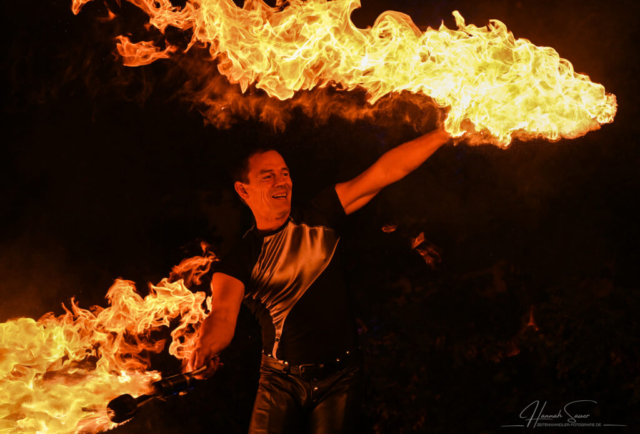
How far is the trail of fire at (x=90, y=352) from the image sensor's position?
13.5 ft

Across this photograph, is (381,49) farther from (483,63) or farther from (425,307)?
(425,307)

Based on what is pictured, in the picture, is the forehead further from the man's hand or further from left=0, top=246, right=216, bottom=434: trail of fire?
the man's hand

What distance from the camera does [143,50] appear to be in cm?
509

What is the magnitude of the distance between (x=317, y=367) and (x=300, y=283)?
576mm

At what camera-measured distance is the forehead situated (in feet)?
14.6

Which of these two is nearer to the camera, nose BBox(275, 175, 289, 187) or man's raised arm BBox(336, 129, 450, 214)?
man's raised arm BBox(336, 129, 450, 214)

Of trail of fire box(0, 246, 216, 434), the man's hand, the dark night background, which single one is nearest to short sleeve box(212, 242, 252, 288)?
the man's hand

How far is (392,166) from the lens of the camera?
415 centimetres

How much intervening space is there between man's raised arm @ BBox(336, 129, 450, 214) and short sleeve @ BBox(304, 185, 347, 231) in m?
0.05

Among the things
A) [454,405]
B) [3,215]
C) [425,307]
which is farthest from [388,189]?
[3,215]

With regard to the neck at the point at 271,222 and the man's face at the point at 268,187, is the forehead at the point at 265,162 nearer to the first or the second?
the man's face at the point at 268,187

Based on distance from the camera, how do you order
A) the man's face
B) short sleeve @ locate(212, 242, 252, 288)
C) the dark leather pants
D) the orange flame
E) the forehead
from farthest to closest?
the orange flame, the forehead, the man's face, short sleeve @ locate(212, 242, 252, 288), the dark leather pants

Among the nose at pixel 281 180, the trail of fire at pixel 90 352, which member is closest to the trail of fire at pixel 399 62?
the nose at pixel 281 180

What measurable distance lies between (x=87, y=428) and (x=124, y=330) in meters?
1.02
